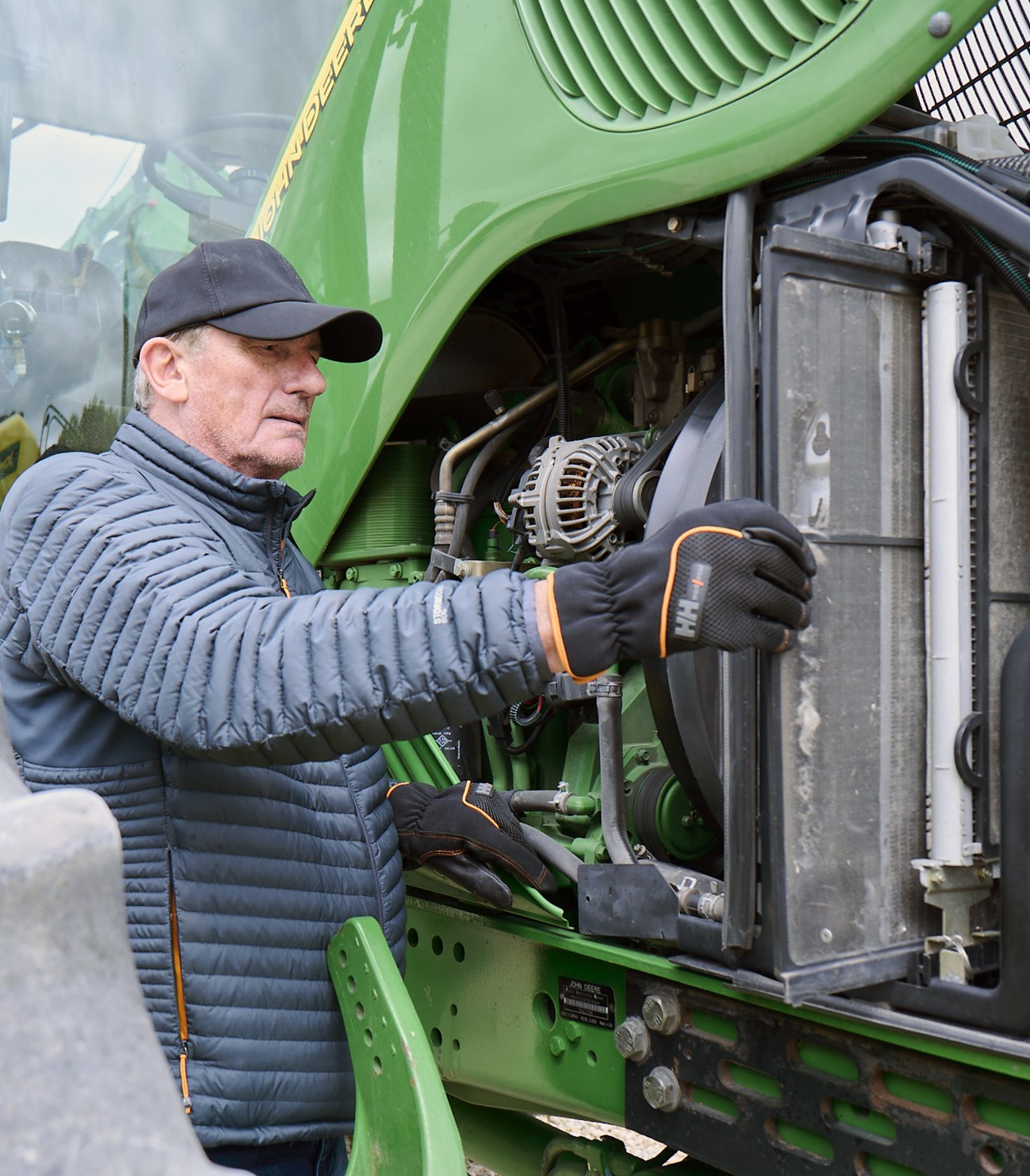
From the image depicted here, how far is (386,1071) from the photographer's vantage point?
1.69 meters

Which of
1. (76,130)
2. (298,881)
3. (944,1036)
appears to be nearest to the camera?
(944,1036)

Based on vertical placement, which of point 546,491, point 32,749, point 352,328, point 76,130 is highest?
point 76,130

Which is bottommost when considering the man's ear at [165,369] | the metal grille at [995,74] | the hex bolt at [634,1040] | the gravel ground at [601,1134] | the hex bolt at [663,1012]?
the gravel ground at [601,1134]

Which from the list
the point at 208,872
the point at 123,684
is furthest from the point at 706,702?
the point at 123,684

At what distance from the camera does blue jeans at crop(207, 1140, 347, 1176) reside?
174 centimetres

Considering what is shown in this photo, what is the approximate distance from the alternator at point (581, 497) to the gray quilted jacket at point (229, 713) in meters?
0.52

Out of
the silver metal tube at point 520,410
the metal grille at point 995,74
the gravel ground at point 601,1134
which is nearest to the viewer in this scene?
the metal grille at point 995,74

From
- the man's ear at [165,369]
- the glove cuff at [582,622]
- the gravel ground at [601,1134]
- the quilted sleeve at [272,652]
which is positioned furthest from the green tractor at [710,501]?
the gravel ground at [601,1134]

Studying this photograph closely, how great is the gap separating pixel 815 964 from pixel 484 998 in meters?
1.02

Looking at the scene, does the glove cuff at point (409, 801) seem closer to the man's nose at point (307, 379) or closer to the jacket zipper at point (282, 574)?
the jacket zipper at point (282, 574)

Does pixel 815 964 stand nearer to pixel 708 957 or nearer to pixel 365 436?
pixel 708 957

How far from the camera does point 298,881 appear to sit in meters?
1.77

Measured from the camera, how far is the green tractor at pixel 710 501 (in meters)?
1.68

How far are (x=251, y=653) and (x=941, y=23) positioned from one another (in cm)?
116
